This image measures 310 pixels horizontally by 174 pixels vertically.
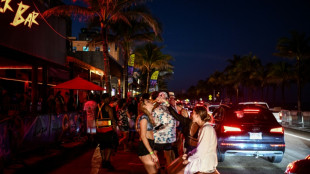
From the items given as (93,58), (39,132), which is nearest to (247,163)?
(39,132)

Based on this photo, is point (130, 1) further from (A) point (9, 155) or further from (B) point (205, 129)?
(B) point (205, 129)

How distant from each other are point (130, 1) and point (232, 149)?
417 inches

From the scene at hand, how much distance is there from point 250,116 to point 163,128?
352 cm

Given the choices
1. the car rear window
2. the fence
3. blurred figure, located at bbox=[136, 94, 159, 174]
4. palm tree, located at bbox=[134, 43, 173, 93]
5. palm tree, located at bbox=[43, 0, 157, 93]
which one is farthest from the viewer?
palm tree, located at bbox=[134, 43, 173, 93]

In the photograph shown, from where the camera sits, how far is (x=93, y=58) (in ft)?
77.2

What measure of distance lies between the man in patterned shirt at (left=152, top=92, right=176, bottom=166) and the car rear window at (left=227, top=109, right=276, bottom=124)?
2504 millimetres

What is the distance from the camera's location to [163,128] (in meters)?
5.88

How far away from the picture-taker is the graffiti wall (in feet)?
22.7

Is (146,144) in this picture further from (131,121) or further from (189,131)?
(131,121)

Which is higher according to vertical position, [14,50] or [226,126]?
[14,50]

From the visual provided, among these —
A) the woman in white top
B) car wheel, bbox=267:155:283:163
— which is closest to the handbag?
the woman in white top

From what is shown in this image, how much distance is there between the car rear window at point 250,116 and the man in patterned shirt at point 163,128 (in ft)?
8.22

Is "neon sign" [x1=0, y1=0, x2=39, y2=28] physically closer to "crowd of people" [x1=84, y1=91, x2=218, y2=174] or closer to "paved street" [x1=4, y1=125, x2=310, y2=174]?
"paved street" [x1=4, y1=125, x2=310, y2=174]

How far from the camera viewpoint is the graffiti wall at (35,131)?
6.93 meters
